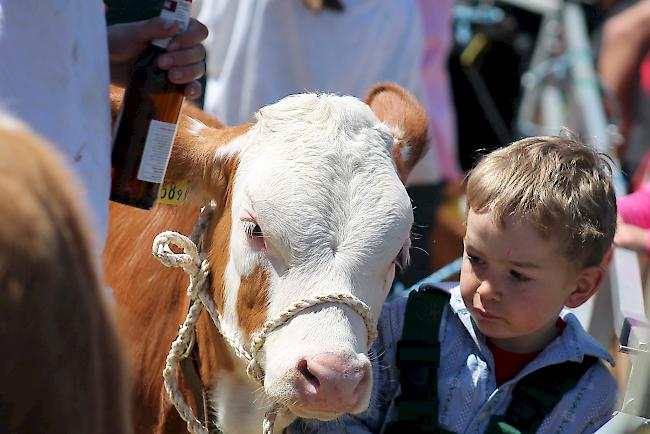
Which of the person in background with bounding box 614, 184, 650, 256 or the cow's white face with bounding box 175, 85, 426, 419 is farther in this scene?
the person in background with bounding box 614, 184, 650, 256

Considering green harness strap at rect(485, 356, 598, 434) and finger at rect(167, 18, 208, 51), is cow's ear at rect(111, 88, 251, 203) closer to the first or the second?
finger at rect(167, 18, 208, 51)

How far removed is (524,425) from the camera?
8.01ft

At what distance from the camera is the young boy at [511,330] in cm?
246

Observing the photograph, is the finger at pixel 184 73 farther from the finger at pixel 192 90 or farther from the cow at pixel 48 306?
the cow at pixel 48 306

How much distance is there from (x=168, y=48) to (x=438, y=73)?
10.7 ft

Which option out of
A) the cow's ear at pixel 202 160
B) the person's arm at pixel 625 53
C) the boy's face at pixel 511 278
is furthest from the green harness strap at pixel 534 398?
the person's arm at pixel 625 53

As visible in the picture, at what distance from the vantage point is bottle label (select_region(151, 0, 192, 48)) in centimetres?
248

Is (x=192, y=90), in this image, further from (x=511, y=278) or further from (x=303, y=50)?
(x=303, y=50)

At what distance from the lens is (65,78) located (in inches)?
86.3

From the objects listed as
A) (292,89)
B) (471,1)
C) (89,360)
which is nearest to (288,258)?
(89,360)

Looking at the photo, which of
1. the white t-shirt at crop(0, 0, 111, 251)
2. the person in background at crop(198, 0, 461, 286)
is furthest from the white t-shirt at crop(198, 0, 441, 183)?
the white t-shirt at crop(0, 0, 111, 251)

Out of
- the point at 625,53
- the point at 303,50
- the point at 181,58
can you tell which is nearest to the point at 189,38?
the point at 181,58

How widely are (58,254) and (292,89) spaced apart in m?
3.56

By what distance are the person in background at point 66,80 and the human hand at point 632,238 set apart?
5.08ft
